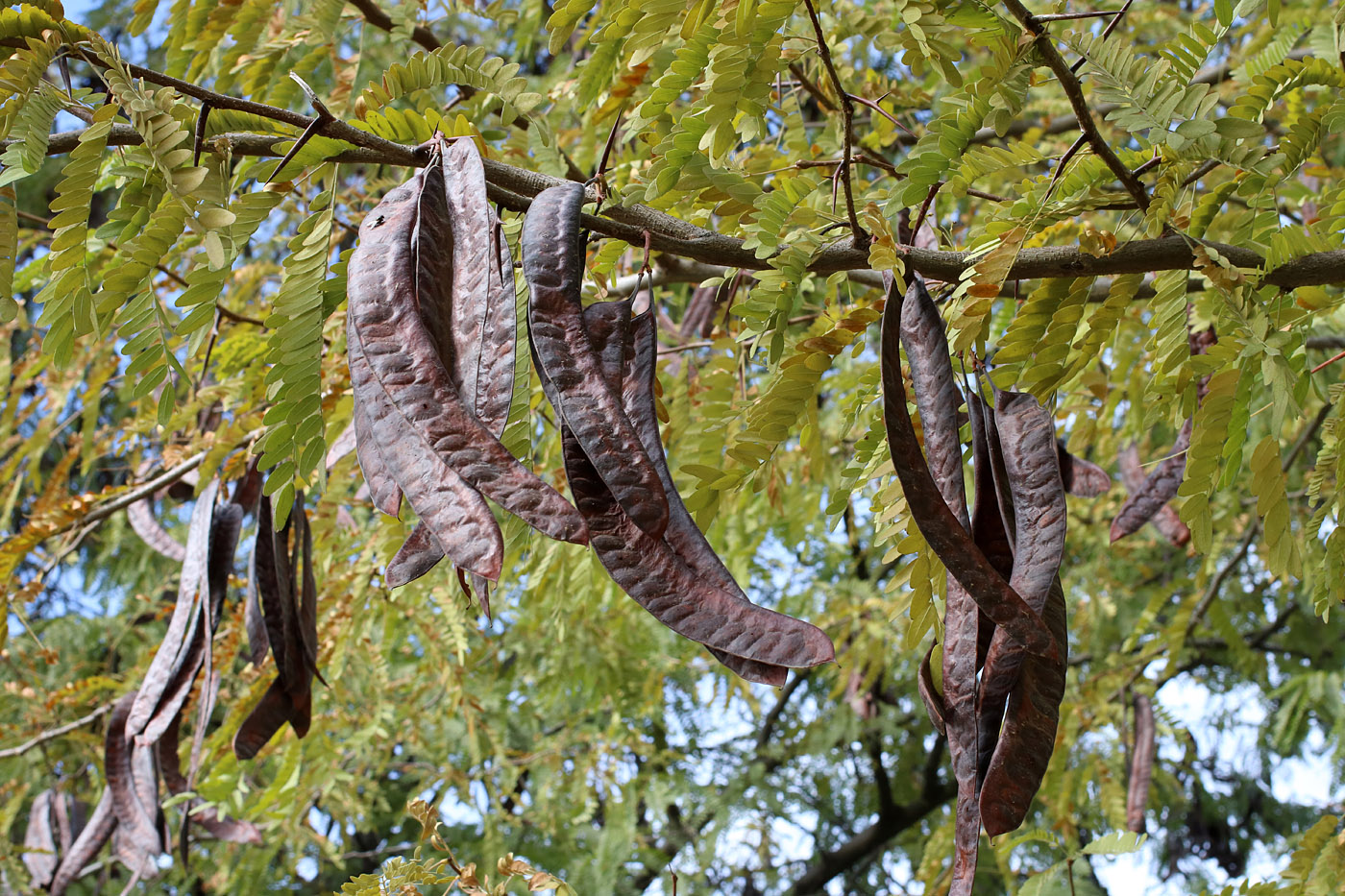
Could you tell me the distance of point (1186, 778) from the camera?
19.1ft

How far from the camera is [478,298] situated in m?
0.71

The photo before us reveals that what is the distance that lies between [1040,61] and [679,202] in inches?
17.5

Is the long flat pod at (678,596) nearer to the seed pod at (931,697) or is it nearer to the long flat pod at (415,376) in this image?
the long flat pod at (415,376)

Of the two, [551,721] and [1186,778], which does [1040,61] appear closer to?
[551,721]

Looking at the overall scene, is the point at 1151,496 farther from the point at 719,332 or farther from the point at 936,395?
the point at 936,395

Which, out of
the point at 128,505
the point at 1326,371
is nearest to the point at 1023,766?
the point at 128,505

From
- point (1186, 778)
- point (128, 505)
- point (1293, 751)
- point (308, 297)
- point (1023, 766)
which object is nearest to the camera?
point (1023, 766)

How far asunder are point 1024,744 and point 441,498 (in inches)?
16.7

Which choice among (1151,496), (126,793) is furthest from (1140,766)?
(126,793)

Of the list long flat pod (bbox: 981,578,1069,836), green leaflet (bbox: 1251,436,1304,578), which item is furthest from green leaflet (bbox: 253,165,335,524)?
green leaflet (bbox: 1251,436,1304,578)

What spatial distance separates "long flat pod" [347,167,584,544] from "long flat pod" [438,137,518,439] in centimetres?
2

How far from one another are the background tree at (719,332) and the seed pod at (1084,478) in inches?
3.6

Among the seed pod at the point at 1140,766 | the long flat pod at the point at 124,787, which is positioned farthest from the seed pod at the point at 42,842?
the seed pod at the point at 1140,766

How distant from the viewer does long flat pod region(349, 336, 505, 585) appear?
0.57 meters
